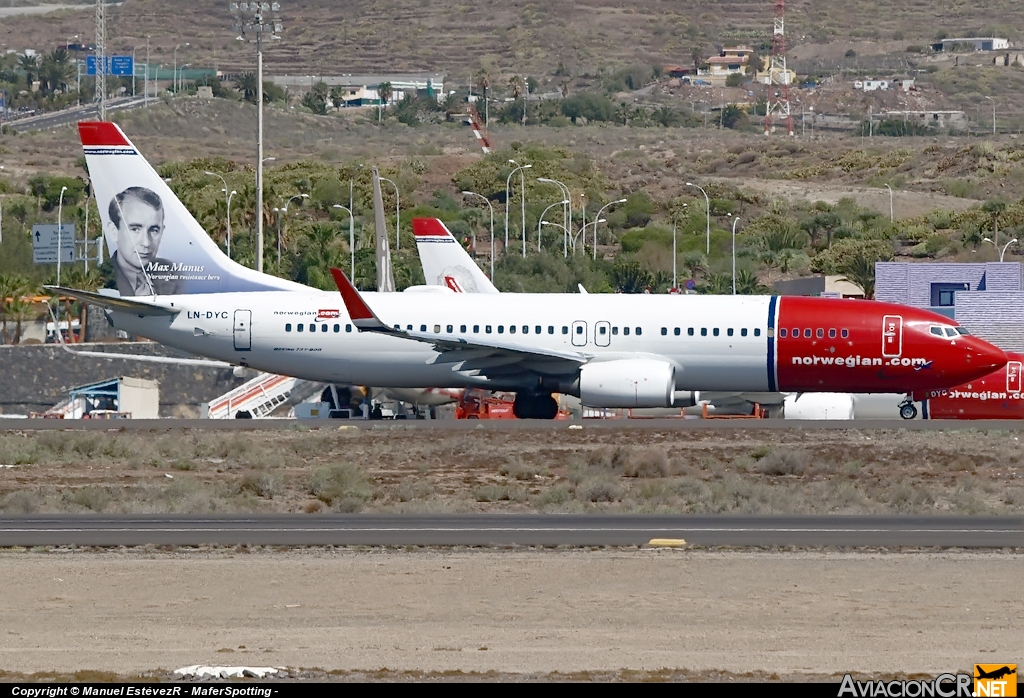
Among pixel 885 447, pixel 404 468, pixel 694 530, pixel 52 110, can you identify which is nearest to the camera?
pixel 694 530

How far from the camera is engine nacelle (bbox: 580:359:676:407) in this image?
3750cm

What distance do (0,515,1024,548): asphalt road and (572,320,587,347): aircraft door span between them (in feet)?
46.3

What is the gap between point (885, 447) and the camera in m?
34.7

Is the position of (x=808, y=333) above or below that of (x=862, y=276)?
below

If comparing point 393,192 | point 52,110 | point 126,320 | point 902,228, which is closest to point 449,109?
point 52,110

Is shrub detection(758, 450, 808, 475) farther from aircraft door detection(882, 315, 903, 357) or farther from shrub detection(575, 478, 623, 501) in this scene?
aircraft door detection(882, 315, 903, 357)

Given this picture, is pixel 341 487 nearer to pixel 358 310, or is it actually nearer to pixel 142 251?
pixel 358 310

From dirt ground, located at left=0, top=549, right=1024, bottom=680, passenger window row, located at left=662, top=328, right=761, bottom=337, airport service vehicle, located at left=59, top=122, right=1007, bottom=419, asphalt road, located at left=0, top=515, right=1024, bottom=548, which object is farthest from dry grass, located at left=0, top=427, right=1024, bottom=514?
dirt ground, located at left=0, top=549, right=1024, bottom=680

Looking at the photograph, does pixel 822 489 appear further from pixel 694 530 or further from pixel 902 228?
pixel 902 228

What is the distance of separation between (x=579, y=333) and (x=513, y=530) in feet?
53.4

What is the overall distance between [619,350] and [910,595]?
20631 mm

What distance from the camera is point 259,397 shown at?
50.7 meters

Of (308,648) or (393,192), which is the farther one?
(393,192)

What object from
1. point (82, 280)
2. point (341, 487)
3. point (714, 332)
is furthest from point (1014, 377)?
point (82, 280)
